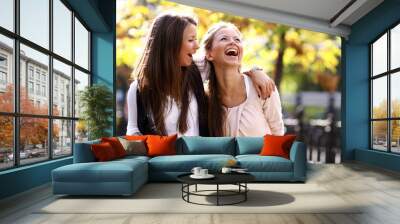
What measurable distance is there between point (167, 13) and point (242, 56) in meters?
1.62

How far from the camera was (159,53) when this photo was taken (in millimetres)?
7441

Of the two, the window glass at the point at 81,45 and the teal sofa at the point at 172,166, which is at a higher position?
the window glass at the point at 81,45

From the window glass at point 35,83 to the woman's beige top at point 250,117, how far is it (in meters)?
3.16

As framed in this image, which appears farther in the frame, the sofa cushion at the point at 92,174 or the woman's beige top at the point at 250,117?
the woman's beige top at the point at 250,117

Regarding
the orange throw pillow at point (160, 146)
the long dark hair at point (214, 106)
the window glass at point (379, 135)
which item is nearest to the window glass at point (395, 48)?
the window glass at point (379, 135)

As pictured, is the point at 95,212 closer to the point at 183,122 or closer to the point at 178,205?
the point at 178,205

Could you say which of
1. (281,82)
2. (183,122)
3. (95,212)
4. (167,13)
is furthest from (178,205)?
(281,82)

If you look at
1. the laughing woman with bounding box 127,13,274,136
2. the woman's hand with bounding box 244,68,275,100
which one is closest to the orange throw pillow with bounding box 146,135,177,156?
the laughing woman with bounding box 127,13,274,136

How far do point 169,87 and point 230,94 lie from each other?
1.11 meters

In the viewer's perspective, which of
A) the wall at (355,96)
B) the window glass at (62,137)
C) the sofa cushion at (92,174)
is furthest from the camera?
the wall at (355,96)

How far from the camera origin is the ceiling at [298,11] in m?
7.74

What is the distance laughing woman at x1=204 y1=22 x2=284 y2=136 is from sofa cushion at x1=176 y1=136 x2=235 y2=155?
0.73 metres

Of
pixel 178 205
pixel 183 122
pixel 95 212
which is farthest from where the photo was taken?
pixel 183 122

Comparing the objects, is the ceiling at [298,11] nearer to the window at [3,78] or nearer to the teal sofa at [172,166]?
the teal sofa at [172,166]
